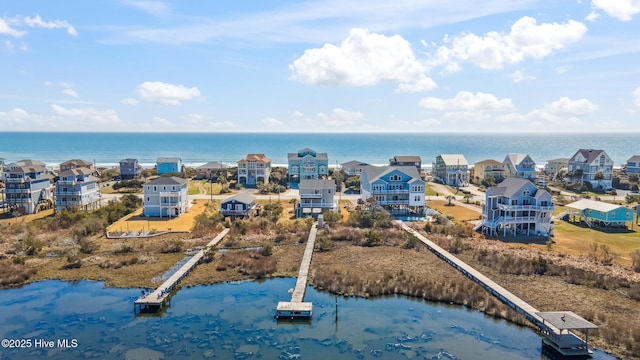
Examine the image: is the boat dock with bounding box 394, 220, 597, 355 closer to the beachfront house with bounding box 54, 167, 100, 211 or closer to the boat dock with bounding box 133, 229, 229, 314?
the boat dock with bounding box 133, 229, 229, 314

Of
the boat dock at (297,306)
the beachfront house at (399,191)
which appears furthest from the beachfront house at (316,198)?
the boat dock at (297,306)

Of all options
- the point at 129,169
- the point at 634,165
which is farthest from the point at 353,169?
the point at 634,165

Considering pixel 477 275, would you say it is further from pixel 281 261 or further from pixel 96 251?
pixel 96 251

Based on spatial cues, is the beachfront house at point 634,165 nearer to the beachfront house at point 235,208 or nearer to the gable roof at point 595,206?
the gable roof at point 595,206

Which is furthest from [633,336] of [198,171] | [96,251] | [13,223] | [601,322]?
[198,171]

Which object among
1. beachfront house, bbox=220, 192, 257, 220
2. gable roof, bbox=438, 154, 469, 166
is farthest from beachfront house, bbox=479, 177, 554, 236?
gable roof, bbox=438, 154, 469, 166

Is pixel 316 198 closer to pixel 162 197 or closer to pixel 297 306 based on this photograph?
pixel 162 197
